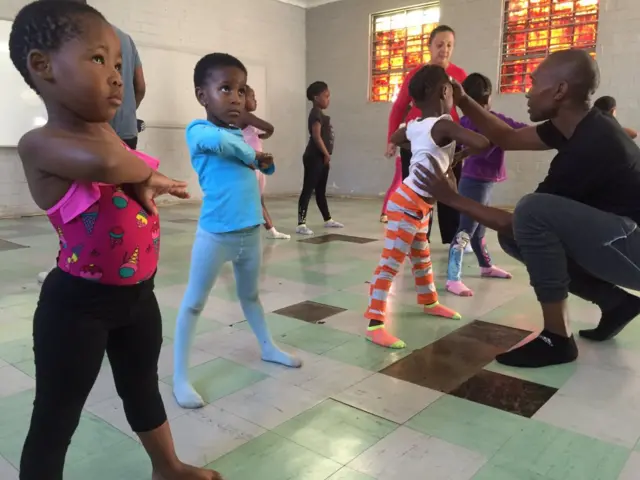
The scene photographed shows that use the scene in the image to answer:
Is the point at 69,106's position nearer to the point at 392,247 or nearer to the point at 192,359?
the point at 192,359

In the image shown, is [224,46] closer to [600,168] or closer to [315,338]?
[315,338]

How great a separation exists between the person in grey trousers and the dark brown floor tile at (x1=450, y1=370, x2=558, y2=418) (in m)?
0.15

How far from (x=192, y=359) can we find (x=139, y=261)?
3.54 ft

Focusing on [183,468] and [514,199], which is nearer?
[183,468]

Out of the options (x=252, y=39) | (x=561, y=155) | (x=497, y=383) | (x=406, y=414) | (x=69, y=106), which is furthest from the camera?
(x=252, y=39)

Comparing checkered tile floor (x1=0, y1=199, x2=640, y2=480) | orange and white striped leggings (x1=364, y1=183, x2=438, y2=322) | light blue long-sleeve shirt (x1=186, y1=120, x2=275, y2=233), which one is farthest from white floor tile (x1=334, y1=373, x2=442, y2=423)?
light blue long-sleeve shirt (x1=186, y1=120, x2=275, y2=233)

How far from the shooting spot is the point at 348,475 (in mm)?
1286

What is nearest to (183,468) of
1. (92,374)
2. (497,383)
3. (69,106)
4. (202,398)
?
(92,374)

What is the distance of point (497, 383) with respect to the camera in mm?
1809

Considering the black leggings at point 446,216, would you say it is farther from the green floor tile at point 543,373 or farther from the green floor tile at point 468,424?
the green floor tile at point 468,424

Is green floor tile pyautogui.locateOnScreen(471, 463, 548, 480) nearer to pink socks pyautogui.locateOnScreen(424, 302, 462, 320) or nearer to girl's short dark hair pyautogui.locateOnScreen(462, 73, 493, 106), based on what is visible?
pink socks pyautogui.locateOnScreen(424, 302, 462, 320)

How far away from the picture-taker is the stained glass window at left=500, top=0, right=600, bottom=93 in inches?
244

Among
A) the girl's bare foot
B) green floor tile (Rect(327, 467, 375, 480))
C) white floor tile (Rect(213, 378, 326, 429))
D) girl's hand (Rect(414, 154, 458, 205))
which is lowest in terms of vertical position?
white floor tile (Rect(213, 378, 326, 429))

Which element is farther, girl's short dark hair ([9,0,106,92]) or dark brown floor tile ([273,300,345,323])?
dark brown floor tile ([273,300,345,323])
